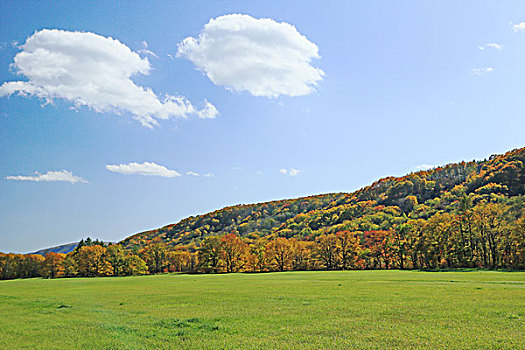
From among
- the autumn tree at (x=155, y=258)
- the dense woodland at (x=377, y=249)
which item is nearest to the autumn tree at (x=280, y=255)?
the dense woodland at (x=377, y=249)

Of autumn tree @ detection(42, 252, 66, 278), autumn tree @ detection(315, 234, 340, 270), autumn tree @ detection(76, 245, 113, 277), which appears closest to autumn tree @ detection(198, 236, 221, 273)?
autumn tree @ detection(76, 245, 113, 277)

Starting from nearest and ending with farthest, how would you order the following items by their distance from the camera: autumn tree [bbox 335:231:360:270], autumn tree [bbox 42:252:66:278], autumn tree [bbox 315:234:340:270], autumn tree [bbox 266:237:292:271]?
1. autumn tree [bbox 335:231:360:270]
2. autumn tree [bbox 315:234:340:270]
3. autumn tree [bbox 266:237:292:271]
4. autumn tree [bbox 42:252:66:278]

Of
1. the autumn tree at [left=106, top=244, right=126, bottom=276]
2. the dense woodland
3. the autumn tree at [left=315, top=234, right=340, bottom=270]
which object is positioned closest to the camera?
the dense woodland

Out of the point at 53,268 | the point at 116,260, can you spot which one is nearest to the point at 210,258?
the point at 116,260

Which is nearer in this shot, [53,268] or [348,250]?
[348,250]

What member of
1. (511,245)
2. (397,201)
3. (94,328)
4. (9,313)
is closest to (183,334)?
(94,328)

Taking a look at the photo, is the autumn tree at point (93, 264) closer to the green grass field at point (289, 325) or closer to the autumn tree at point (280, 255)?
the autumn tree at point (280, 255)

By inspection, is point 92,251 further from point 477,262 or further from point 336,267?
point 477,262

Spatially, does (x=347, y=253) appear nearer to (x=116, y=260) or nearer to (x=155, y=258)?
(x=155, y=258)

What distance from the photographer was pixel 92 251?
111000mm

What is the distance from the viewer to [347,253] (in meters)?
101

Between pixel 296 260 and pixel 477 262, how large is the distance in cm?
4634

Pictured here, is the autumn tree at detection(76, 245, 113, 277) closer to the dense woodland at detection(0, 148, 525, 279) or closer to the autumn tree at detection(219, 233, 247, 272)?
the dense woodland at detection(0, 148, 525, 279)

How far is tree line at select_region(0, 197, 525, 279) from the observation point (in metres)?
74.8
